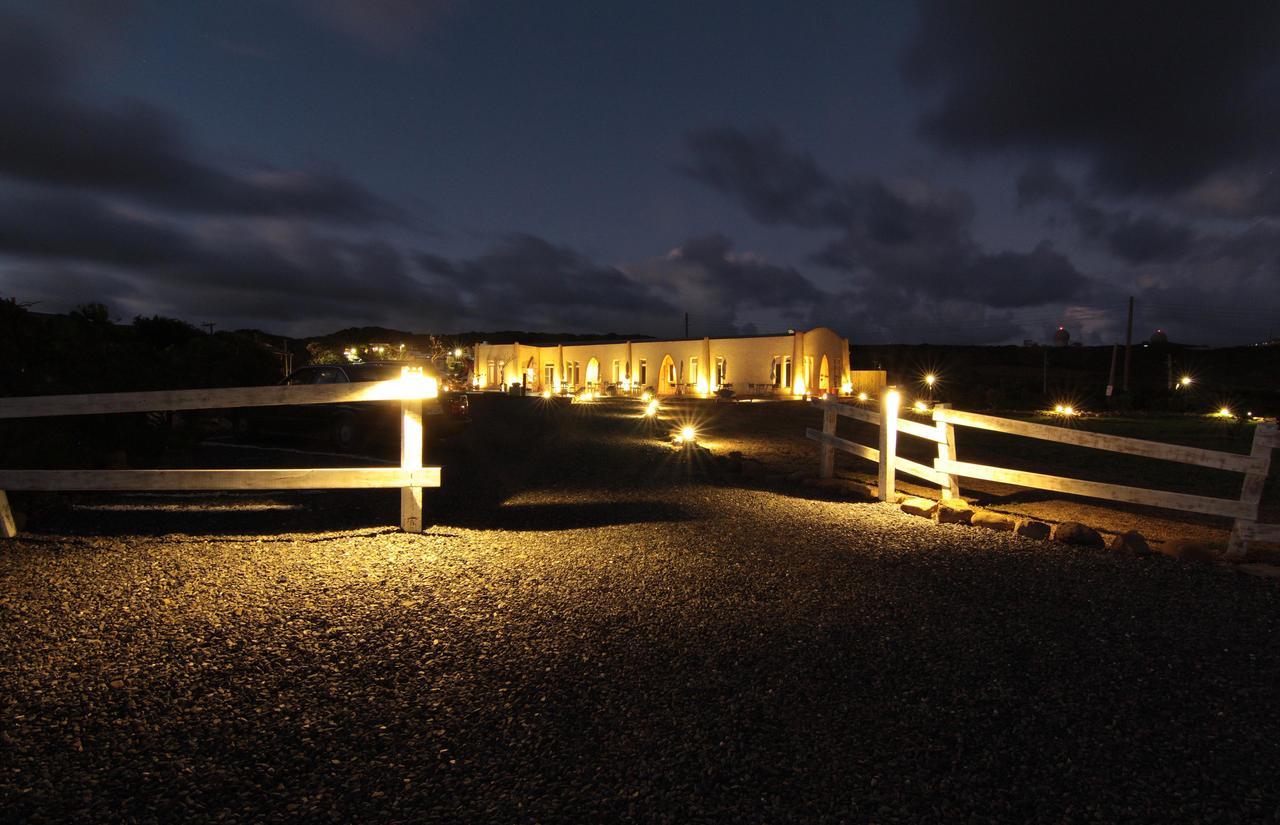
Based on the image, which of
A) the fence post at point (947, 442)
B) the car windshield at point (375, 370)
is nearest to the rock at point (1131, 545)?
the fence post at point (947, 442)

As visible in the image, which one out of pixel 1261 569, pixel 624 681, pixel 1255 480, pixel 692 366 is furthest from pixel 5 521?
pixel 692 366

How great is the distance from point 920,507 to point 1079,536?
1514 mm

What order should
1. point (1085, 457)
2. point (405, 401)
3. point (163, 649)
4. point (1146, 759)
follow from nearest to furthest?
point (1146, 759) → point (163, 649) → point (405, 401) → point (1085, 457)

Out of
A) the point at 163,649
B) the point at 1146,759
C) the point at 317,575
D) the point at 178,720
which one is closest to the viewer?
the point at 1146,759

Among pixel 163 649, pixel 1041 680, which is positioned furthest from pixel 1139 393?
pixel 163 649

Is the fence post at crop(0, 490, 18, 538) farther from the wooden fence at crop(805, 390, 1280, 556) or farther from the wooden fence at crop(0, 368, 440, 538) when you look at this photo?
the wooden fence at crop(805, 390, 1280, 556)

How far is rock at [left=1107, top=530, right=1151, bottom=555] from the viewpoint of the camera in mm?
4941

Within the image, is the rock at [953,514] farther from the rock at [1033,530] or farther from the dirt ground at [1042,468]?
the dirt ground at [1042,468]

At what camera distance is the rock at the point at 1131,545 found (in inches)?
195

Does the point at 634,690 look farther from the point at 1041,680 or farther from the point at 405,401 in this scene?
the point at 405,401

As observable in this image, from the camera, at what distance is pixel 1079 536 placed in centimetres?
516

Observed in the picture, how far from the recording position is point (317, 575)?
164 inches

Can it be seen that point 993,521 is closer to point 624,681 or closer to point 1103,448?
point 1103,448

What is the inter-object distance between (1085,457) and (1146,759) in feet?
47.0
